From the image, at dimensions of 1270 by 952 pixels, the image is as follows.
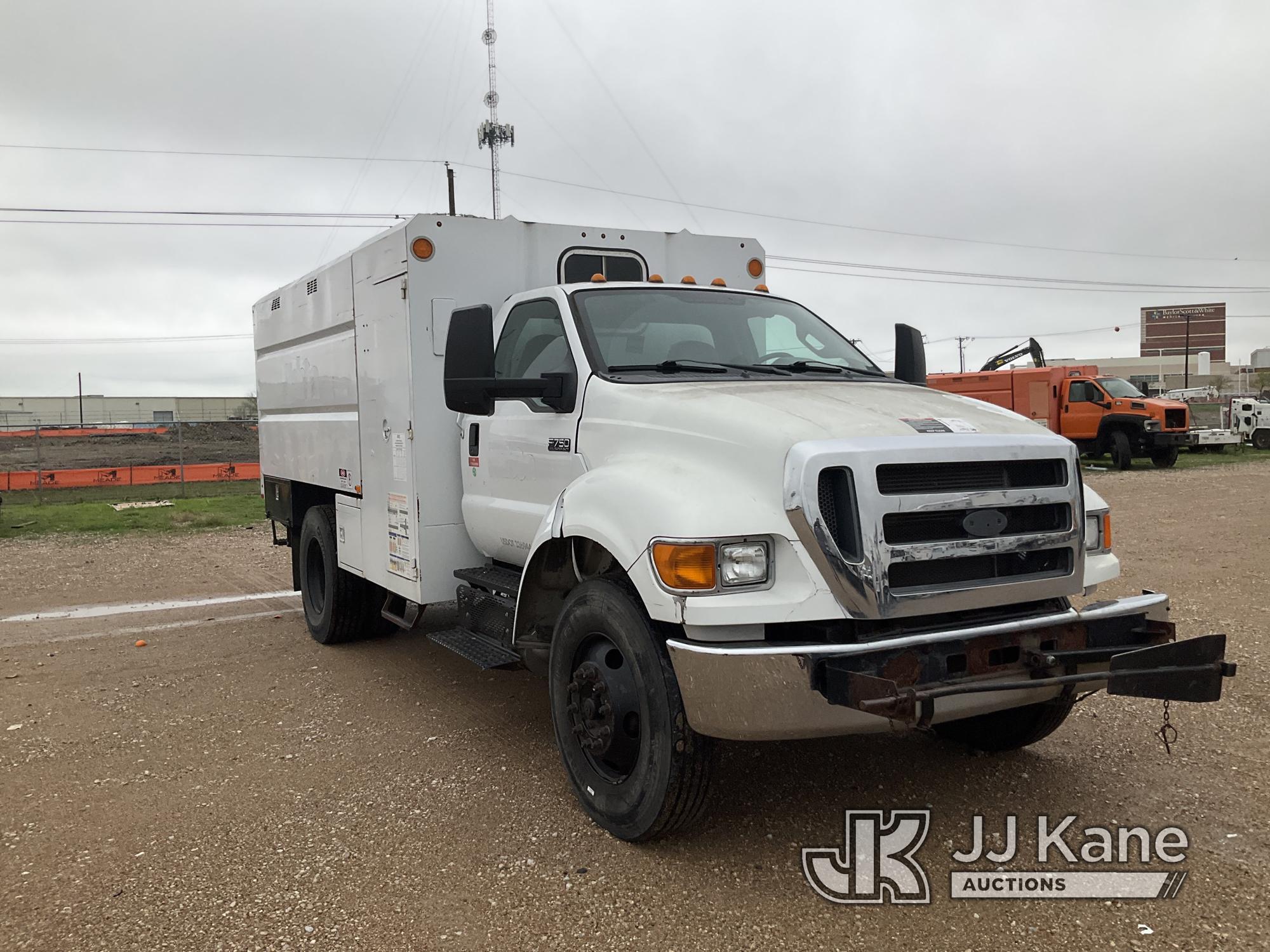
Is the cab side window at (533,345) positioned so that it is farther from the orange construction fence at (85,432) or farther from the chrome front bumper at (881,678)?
the orange construction fence at (85,432)

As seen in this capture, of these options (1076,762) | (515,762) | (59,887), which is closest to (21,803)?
(59,887)

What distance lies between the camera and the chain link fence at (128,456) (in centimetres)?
2094

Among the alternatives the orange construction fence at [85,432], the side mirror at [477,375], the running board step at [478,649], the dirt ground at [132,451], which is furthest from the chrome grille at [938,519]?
the dirt ground at [132,451]

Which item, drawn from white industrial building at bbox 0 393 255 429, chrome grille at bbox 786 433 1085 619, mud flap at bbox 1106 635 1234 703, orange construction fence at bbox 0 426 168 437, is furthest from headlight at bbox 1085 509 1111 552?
white industrial building at bbox 0 393 255 429

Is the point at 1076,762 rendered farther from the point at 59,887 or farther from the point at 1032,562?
the point at 59,887

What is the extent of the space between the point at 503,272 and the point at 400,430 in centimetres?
111

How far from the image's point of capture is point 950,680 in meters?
3.28

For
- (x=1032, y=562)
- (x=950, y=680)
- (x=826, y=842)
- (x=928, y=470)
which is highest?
(x=928, y=470)

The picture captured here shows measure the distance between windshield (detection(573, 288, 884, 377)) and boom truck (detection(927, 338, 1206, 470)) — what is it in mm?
19868

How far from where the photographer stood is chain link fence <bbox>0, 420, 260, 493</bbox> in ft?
68.7

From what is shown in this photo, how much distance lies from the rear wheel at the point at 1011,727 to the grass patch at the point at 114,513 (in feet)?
42.8

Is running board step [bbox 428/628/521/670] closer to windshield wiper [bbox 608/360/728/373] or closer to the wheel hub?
the wheel hub

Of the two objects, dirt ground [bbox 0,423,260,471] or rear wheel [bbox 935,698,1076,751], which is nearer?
rear wheel [bbox 935,698,1076,751]

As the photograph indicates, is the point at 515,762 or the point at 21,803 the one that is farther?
the point at 515,762
